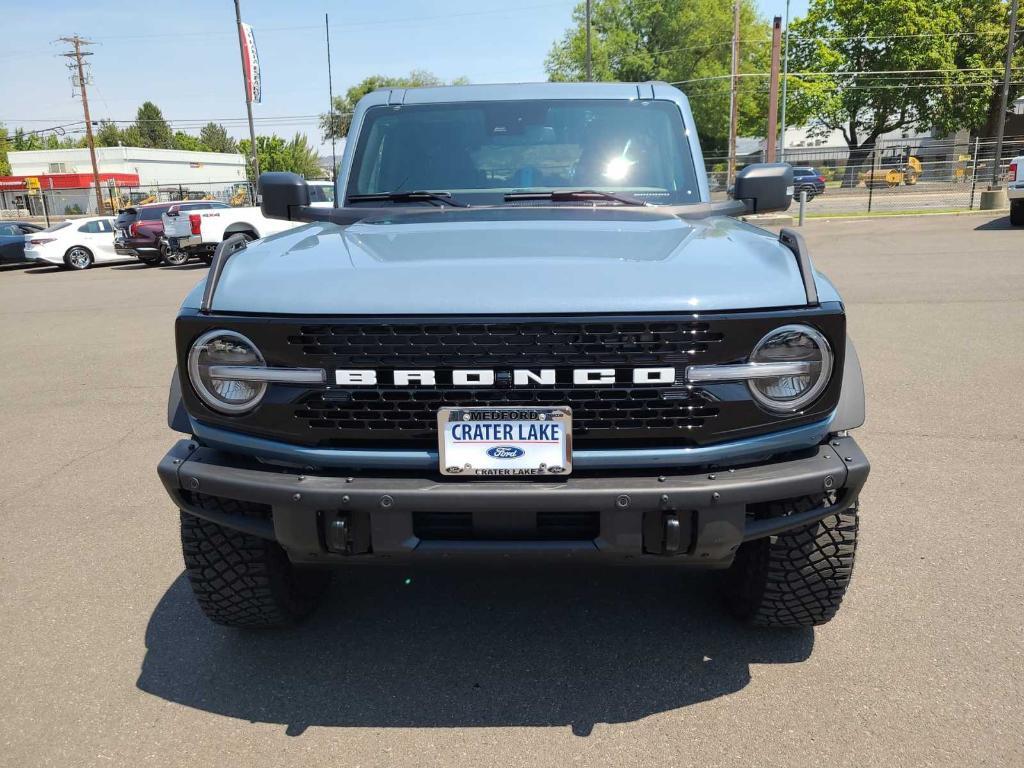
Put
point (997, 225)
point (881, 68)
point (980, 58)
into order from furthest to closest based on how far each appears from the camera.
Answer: point (881, 68) < point (980, 58) < point (997, 225)

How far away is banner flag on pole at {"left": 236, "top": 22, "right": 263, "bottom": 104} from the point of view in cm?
3234

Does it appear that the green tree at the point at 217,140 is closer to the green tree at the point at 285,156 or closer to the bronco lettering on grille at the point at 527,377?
the green tree at the point at 285,156

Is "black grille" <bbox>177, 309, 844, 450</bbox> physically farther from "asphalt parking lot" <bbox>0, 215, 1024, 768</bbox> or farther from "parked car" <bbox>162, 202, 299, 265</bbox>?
"parked car" <bbox>162, 202, 299, 265</bbox>

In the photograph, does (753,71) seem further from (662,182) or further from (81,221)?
(662,182)

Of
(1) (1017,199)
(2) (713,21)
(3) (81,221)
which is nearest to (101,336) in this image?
(3) (81,221)

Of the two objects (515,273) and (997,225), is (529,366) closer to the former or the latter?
(515,273)

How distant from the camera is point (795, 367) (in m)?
2.42

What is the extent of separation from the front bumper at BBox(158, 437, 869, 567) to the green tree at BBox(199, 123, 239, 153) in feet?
484

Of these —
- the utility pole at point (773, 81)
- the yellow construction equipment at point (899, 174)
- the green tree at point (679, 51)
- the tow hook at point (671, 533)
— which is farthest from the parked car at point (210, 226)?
the green tree at point (679, 51)

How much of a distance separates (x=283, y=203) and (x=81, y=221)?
21.1 metres

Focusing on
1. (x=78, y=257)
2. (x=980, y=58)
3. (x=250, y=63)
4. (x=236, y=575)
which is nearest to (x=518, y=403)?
(x=236, y=575)

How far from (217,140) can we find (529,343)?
155782 millimetres

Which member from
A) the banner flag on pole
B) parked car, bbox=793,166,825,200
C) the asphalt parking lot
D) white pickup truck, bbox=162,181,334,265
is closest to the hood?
the asphalt parking lot

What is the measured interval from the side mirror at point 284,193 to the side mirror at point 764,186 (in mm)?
1953
